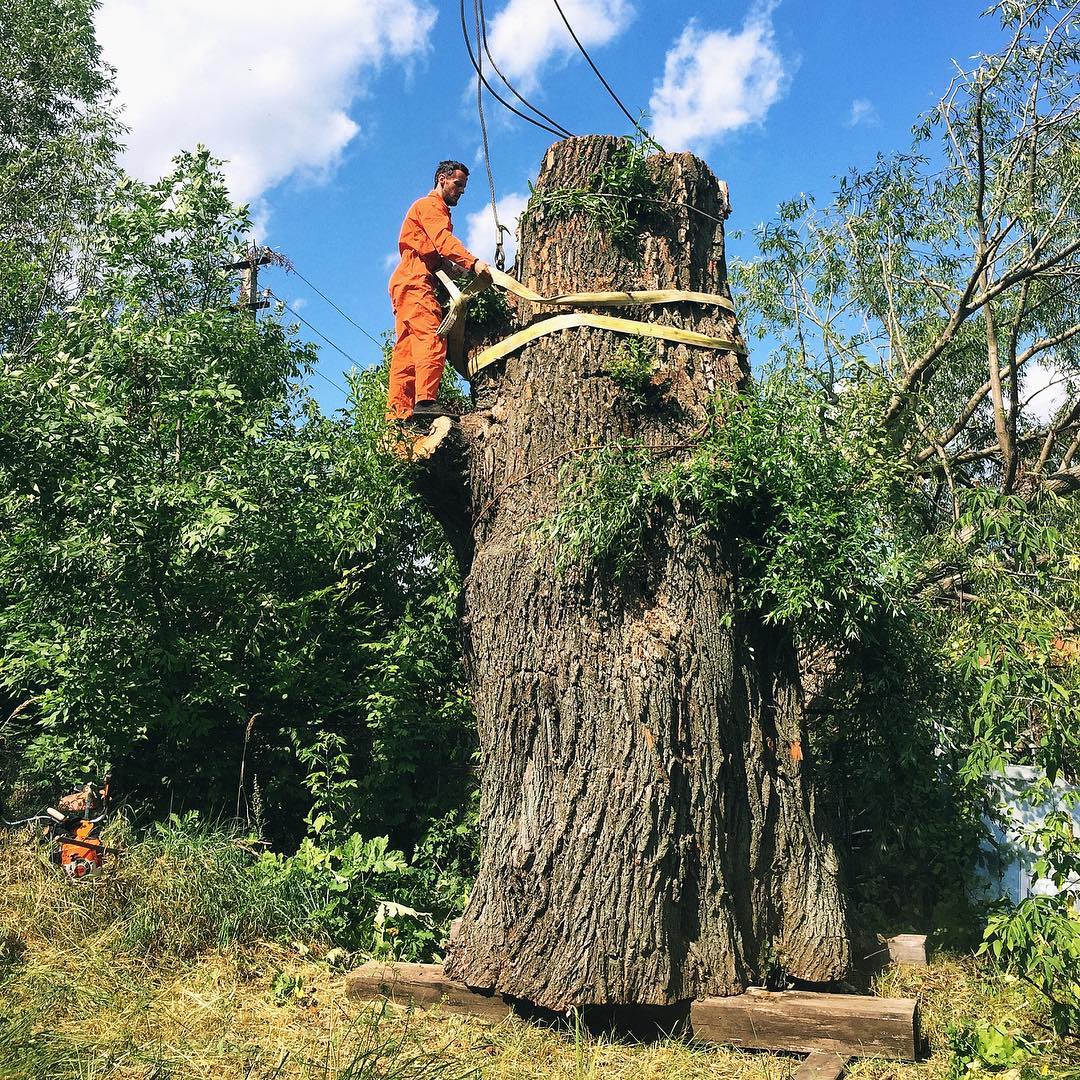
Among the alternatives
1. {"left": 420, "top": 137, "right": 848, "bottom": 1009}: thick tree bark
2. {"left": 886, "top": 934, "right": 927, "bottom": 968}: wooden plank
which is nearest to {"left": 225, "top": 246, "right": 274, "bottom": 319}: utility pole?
{"left": 420, "top": 137, "right": 848, "bottom": 1009}: thick tree bark

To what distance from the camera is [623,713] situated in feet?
15.7

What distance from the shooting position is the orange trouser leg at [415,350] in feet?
18.9

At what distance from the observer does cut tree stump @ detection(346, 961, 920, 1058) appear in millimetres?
4258

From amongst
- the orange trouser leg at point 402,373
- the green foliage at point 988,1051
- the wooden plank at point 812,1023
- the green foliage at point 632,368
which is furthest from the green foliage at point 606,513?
the green foliage at point 988,1051

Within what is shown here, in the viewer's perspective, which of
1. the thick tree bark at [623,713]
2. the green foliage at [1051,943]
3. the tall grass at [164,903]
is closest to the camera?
the green foliage at [1051,943]

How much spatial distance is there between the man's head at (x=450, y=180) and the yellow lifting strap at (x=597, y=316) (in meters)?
0.77

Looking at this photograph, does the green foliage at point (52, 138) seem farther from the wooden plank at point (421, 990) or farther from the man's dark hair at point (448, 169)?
the wooden plank at point (421, 990)

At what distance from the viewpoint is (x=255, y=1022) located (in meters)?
4.72

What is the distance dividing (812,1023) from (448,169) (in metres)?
4.93

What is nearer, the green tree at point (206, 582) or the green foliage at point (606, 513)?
the green foliage at point (606, 513)

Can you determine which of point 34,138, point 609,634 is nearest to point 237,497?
point 609,634

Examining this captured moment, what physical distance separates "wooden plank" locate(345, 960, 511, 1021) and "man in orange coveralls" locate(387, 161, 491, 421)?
Answer: 2885 mm

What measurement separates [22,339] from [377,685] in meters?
10.0

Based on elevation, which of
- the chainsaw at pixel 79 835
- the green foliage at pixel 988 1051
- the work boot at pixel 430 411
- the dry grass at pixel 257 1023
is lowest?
the dry grass at pixel 257 1023
